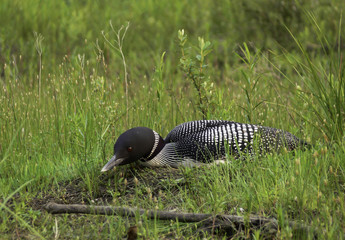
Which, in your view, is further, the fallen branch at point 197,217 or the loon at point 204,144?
the loon at point 204,144

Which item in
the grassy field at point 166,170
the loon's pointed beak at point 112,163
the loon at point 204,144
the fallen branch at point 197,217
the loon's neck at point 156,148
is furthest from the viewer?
the loon's neck at point 156,148

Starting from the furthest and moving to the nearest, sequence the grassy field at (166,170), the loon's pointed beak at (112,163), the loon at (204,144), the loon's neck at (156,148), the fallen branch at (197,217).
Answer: the loon's neck at (156,148), the loon at (204,144), the loon's pointed beak at (112,163), the grassy field at (166,170), the fallen branch at (197,217)

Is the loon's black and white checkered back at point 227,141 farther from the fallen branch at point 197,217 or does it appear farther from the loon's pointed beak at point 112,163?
the fallen branch at point 197,217

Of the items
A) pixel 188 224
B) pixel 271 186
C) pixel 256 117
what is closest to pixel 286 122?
pixel 256 117

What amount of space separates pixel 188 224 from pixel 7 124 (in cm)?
206

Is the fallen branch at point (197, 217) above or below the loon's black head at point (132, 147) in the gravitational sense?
below

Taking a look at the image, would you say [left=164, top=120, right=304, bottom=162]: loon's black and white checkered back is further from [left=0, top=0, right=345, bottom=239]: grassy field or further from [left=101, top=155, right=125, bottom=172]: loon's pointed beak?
[left=101, top=155, right=125, bottom=172]: loon's pointed beak

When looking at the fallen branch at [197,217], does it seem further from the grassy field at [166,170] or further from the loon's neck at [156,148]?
the loon's neck at [156,148]

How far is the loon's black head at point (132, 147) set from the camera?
3336mm

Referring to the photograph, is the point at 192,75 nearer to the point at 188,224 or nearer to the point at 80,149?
the point at 80,149

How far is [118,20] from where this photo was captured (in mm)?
8414

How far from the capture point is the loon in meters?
3.43

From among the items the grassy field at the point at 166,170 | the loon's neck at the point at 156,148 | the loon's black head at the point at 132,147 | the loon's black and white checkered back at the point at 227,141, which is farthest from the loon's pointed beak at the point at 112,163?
the loon's black and white checkered back at the point at 227,141

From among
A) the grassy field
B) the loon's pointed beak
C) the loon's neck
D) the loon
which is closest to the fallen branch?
the grassy field
